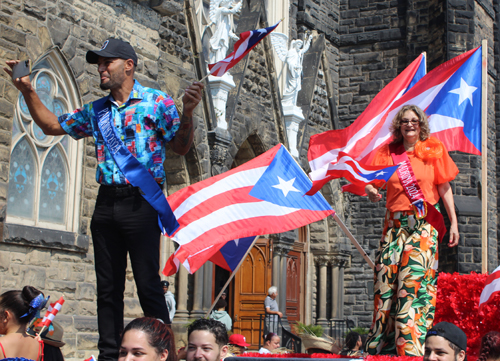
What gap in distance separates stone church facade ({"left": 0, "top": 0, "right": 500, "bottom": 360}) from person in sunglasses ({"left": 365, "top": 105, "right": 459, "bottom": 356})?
15.9 ft

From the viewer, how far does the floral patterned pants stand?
178 inches

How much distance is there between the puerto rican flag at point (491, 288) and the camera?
5031 millimetres

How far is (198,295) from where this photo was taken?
45.1 ft

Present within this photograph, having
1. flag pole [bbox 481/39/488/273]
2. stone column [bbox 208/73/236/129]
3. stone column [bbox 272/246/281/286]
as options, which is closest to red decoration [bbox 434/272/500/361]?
flag pole [bbox 481/39/488/273]

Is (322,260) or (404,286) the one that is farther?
(322,260)

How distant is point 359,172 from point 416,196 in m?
0.47

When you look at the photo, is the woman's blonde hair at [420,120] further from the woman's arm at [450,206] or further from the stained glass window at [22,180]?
the stained glass window at [22,180]

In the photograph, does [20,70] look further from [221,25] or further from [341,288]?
[341,288]

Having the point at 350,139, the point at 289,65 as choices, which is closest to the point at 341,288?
the point at 289,65

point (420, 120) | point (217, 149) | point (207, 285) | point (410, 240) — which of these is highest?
point (217, 149)

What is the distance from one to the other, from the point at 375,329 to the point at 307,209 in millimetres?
2409

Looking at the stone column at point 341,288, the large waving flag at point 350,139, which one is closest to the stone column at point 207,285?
the stone column at point 341,288

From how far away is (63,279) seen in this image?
28.8ft

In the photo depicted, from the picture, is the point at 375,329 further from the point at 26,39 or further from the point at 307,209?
the point at 26,39
